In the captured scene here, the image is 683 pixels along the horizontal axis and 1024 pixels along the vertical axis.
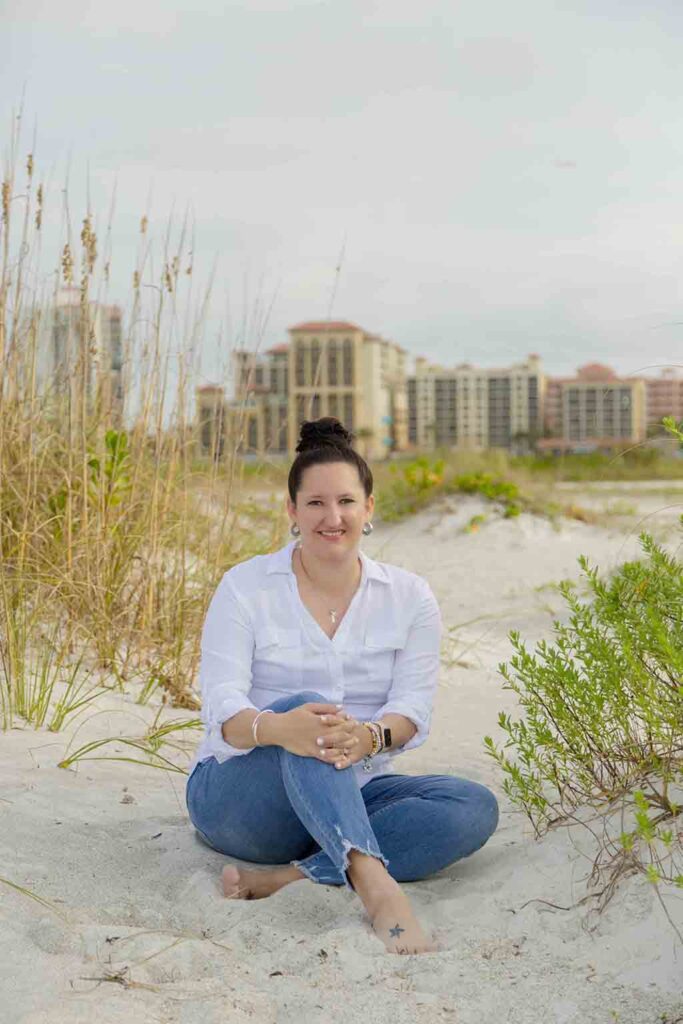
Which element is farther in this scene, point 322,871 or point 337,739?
point 322,871

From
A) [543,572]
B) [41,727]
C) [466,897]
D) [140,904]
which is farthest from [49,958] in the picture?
[543,572]

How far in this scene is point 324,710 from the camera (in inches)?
91.1

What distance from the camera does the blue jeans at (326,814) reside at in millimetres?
2314

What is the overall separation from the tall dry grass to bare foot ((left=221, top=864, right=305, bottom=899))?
121 centimetres

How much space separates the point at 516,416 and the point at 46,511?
82488 mm

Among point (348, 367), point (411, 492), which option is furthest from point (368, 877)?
point (348, 367)

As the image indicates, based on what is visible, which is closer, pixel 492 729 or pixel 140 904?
pixel 140 904

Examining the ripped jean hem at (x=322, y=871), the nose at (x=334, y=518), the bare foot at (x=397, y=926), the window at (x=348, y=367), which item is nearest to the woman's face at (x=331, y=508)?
the nose at (x=334, y=518)

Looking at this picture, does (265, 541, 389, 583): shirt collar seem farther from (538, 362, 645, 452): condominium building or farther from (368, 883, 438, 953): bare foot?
(538, 362, 645, 452): condominium building

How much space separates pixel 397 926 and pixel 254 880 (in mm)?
414

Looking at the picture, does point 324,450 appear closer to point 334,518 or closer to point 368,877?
point 334,518

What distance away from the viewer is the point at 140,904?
2.39 meters

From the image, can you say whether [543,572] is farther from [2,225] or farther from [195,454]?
[2,225]

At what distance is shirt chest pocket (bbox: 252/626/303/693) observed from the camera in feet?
8.45
